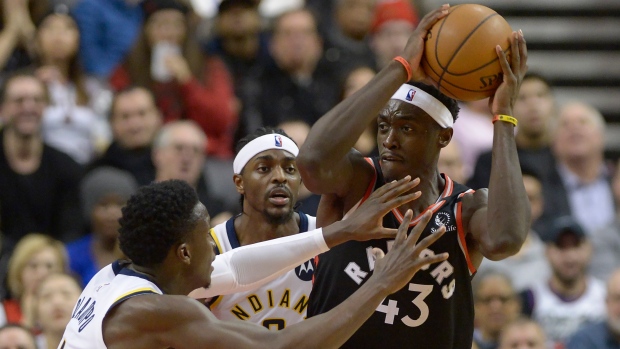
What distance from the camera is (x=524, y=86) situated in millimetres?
9602

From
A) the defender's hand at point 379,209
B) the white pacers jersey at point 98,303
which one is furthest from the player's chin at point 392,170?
the white pacers jersey at point 98,303

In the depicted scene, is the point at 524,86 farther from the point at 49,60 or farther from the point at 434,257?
the point at 434,257

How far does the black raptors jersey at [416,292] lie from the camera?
4801 mm

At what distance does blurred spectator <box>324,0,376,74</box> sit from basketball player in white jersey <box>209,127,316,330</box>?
14.8 feet

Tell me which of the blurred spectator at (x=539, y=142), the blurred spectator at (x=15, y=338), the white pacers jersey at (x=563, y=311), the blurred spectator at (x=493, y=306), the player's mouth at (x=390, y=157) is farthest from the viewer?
the blurred spectator at (x=539, y=142)

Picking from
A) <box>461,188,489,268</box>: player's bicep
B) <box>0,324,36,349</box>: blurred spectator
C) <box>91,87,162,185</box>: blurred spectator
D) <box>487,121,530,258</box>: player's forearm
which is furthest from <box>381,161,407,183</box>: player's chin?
<box>91,87,162,185</box>: blurred spectator

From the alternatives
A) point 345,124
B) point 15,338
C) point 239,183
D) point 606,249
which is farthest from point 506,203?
point 606,249

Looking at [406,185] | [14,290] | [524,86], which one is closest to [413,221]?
[406,185]

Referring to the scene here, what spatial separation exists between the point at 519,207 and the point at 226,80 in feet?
18.6

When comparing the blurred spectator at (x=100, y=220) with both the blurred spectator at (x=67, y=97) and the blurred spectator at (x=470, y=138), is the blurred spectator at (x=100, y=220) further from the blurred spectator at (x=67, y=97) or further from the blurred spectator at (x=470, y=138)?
the blurred spectator at (x=470, y=138)

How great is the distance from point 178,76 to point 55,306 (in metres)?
2.87

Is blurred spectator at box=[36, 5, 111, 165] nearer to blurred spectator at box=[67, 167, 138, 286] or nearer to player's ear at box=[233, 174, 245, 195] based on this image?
blurred spectator at box=[67, 167, 138, 286]

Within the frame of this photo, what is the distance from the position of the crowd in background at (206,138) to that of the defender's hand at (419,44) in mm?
3140

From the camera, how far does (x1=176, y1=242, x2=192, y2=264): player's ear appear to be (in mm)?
4478
